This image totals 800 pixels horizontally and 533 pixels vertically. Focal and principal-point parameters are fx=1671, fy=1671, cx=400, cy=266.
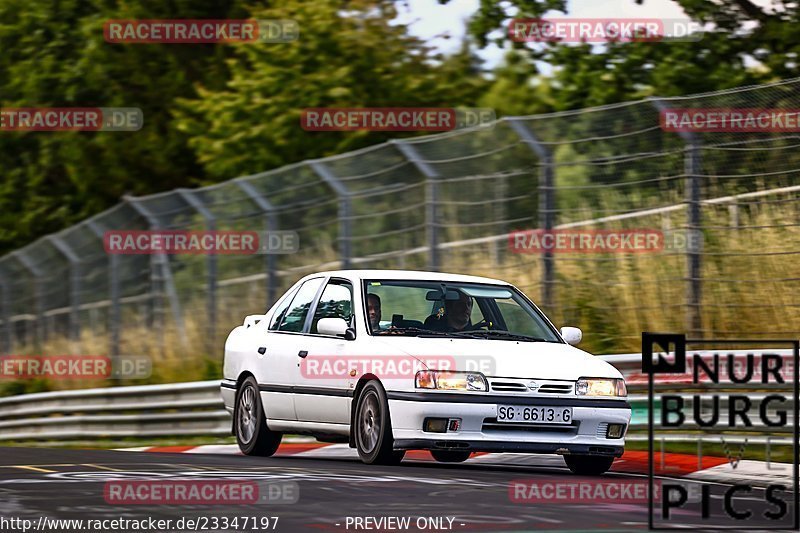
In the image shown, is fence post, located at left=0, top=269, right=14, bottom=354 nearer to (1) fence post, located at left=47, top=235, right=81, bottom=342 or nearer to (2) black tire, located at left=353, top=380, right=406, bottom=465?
(1) fence post, located at left=47, top=235, right=81, bottom=342

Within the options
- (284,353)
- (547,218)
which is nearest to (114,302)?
(547,218)

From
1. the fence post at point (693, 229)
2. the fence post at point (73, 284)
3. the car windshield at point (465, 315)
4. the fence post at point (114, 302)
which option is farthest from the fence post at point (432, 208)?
the fence post at point (73, 284)

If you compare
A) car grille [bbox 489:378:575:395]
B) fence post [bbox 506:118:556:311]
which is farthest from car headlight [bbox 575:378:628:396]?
fence post [bbox 506:118:556:311]

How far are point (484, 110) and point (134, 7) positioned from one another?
527 inches

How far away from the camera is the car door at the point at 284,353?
41.8ft

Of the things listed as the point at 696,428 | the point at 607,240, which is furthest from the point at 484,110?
the point at 696,428

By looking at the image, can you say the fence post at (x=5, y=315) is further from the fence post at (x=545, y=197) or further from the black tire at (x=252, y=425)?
the black tire at (x=252, y=425)

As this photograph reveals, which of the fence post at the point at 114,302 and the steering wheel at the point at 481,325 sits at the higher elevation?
the steering wheel at the point at 481,325

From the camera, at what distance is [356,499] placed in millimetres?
8984

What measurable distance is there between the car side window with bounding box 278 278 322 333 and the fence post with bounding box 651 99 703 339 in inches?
124

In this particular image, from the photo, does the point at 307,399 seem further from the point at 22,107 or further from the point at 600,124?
the point at 22,107

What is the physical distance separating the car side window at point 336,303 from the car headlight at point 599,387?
202cm

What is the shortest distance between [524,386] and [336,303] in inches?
86.6

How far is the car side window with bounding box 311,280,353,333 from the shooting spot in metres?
12.5
